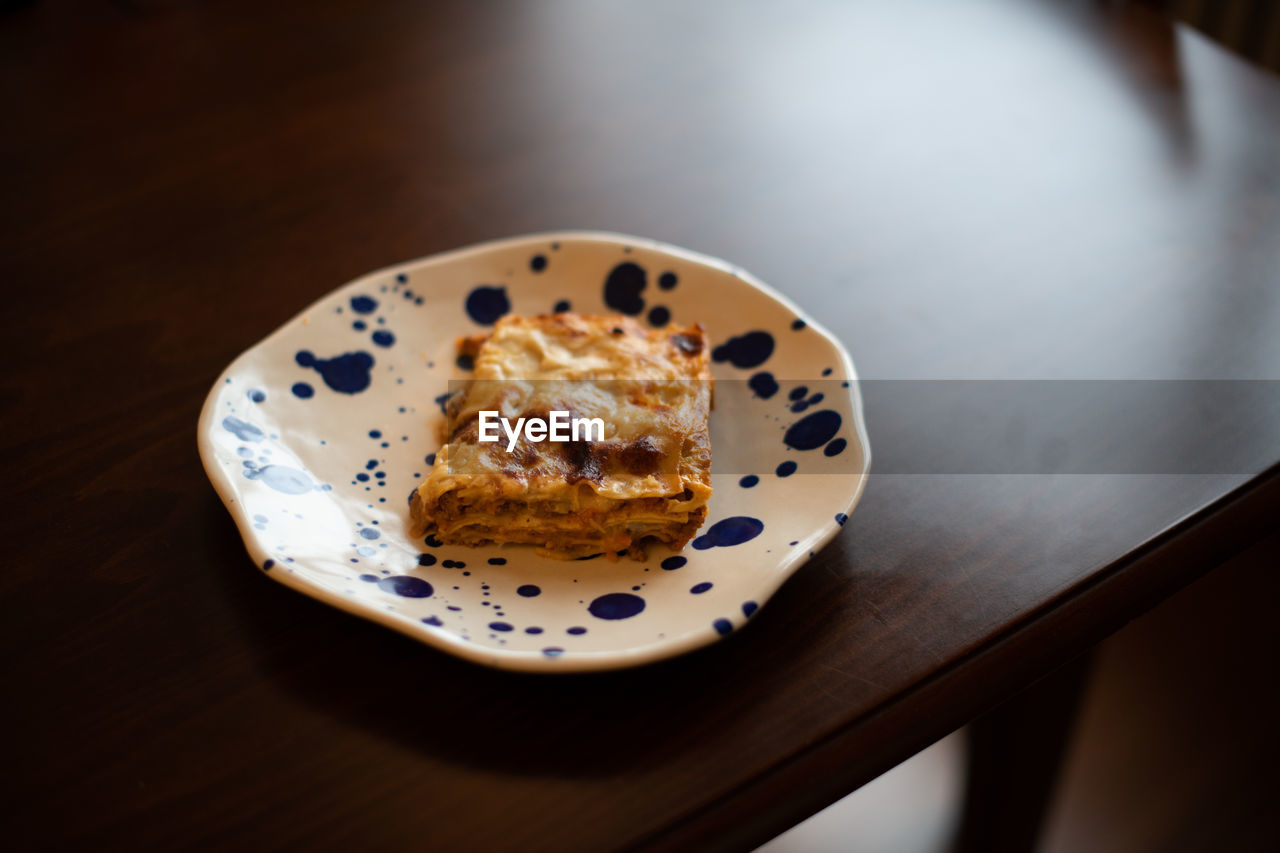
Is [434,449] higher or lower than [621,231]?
lower

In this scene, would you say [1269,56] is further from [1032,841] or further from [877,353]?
[1032,841]

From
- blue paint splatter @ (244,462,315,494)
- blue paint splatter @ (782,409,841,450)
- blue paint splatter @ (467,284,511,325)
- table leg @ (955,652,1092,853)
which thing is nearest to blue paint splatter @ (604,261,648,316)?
blue paint splatter @ (467,284,511,325)

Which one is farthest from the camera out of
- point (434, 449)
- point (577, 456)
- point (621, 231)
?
point (621, 231)

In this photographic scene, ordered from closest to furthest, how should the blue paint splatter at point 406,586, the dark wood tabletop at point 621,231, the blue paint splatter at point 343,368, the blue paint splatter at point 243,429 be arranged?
the dark wood tabletop at point 621,231
the blue paint splatter at point 406,586
the blue paint splatter at point 243,429
the blue paint splatter at point 343,368

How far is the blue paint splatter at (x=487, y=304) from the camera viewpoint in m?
1.43

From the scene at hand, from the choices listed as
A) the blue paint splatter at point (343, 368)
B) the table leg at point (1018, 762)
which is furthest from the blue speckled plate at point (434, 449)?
the table leg at point (1018, 762)

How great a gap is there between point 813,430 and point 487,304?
1.79 feet

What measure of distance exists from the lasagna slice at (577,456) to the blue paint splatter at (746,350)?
0.33ft

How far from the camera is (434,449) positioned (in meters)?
1.26

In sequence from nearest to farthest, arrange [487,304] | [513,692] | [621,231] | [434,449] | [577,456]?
1. [513,692]
2. [577,456]
3. [434,449]
4. [487,304]
5. [621,231]

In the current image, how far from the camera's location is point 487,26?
226cm

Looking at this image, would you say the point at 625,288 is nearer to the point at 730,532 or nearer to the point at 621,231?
the point at 621,231

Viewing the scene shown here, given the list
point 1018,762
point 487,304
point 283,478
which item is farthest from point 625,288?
point 1018,762

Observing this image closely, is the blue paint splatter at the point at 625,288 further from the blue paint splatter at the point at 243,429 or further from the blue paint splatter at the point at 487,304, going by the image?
the blue paint splatter at the point at 243,429
